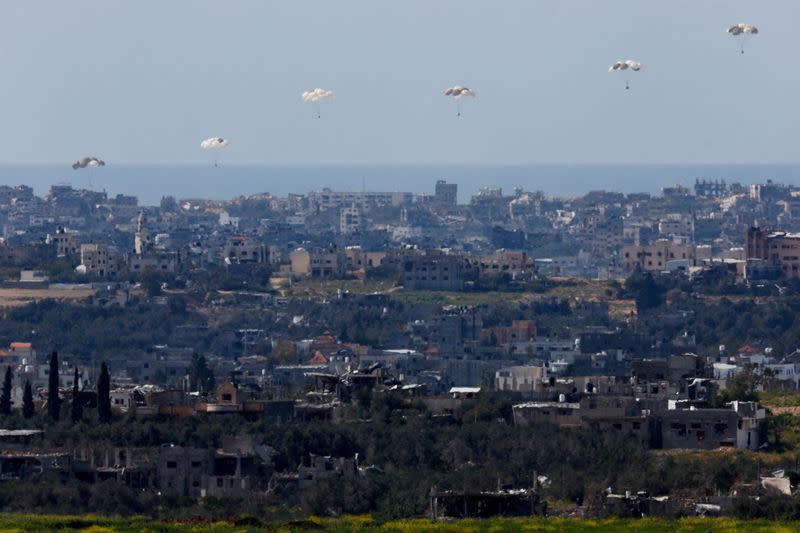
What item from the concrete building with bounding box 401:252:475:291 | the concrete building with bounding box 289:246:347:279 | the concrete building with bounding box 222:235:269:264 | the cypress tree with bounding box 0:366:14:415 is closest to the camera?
the cypress tree with bounding box 0:366:14:415

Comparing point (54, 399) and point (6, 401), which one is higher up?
point (54, 399)

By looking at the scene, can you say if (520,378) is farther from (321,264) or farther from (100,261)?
(100,261)

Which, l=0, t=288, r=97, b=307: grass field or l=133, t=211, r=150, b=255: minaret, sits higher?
l=133, t=211, r=150, b=255: minaret

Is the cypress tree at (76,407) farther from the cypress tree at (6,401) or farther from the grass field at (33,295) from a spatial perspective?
the grass field at (33,295)

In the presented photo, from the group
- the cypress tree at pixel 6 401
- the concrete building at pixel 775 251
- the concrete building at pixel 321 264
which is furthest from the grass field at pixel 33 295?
the cypress tree at pixel 6 401

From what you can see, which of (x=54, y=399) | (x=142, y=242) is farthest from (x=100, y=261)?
(x=54, y=399)

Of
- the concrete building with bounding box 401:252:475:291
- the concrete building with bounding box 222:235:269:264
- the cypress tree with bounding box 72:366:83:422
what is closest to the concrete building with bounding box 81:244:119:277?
the concrete building with bounding box 222:235:269:264

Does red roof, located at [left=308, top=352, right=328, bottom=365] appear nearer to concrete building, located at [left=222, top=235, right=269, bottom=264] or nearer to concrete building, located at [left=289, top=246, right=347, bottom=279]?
concrete building, located at [left=289, top=246, right=347, bottom=279]

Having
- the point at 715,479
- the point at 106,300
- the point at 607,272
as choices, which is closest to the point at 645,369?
the point at 715,479

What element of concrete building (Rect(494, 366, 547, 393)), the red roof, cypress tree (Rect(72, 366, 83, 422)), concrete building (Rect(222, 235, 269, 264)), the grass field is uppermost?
cypress tree (Rect(72, 366, 83, 422))
